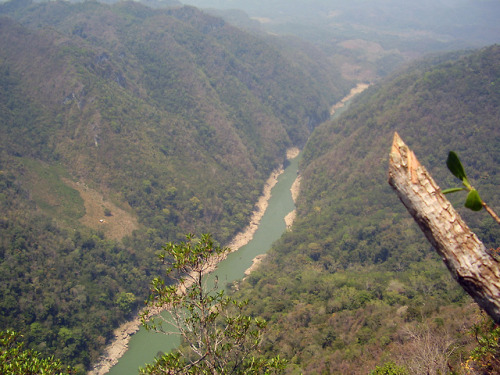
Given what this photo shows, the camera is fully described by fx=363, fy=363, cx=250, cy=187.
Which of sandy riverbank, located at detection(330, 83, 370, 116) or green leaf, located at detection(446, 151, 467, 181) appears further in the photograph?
sandy riverbank, located at detection(330, 83, 370, 116)

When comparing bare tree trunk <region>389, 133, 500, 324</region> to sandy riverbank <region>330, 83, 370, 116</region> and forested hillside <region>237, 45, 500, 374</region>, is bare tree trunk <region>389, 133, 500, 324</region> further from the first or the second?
sandy riverbank <region>330, 83, 370, 116</region>

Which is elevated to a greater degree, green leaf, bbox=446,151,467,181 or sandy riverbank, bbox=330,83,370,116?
green leaf, bbox=446,151,467,181

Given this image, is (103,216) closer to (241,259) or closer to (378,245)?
(241,259)

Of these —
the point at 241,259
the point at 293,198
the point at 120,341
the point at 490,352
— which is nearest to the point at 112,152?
the point at 241,259

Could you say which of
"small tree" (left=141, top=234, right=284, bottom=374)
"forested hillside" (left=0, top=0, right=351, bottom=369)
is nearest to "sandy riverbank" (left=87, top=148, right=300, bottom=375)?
"forested hillside" (left=0, top=0, right=351, bottom=369)

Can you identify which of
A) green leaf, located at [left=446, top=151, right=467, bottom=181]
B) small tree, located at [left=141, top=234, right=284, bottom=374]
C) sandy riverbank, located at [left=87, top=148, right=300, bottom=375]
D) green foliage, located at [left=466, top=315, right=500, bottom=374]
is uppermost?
green leaf, located at [left=446, top=151, right=467, bottom=181]

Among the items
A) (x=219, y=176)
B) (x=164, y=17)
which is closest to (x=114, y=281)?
(x=219, y=176)

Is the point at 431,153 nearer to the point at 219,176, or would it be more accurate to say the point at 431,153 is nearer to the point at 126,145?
the point at 219,176

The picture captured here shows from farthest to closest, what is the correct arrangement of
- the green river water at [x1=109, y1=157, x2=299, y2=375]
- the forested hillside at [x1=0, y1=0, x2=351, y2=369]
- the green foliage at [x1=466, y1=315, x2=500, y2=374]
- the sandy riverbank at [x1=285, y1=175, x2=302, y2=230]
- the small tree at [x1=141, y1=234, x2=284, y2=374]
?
the sandy riverbank at [x1=285, y1=175, x2=302, y2=230], the forested hillside at [x1=0, y1=0, x2=351, y2=369], the green river water at [x1=109, y1=157, x2=299, y2=375], the green foliage at [x1=466, y1=315, x2=500, y2=374], the small tree at [x1=141, y1=234, x2=284, y2=374]
